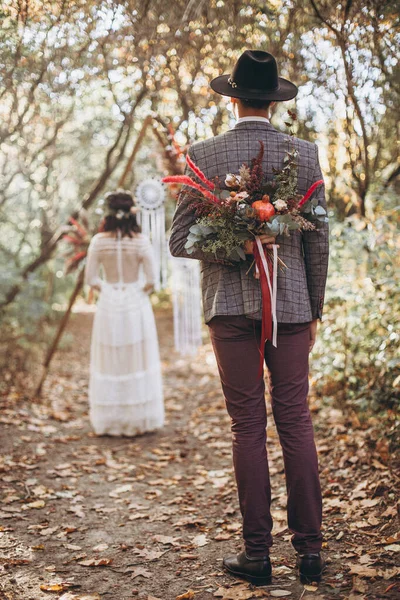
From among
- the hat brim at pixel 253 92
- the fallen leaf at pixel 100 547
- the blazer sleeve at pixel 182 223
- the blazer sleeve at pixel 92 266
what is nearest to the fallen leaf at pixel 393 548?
the fallen leaf at pixel 100 547

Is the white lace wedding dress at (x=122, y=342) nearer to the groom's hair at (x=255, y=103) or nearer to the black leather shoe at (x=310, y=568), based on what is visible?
the groom's hair at (x=255, y=103)

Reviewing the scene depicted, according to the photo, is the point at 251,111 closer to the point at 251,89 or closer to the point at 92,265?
the point at 251,89

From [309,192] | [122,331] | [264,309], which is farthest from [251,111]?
[122,331]

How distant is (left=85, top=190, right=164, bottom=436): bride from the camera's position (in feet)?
16.1

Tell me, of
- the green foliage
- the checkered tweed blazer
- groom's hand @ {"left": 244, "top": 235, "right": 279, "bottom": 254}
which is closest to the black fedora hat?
the checkered tweed blazer

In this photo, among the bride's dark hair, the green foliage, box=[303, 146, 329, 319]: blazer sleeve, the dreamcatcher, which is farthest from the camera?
the dreamcatcher

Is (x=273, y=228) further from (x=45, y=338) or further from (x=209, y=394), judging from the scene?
(x=45, y=338)

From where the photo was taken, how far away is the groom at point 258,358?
2.39 m

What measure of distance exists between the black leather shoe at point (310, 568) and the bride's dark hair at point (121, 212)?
318 centimetres

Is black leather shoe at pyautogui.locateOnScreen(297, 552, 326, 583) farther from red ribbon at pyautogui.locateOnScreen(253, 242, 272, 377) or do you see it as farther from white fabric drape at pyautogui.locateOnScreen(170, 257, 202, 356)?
white fabric drape at pyautogui.locateOnScreen(170, 257, 202, 356)

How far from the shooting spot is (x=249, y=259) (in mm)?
2451

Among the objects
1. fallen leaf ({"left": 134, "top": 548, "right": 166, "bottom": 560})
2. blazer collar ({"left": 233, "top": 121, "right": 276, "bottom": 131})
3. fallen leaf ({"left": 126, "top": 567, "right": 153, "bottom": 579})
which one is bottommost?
fallen leaf ({"left": 134, "top": 548, "right": 166, "bottom": 560})

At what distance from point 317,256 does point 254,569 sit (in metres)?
1.37

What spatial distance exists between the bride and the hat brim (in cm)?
241
